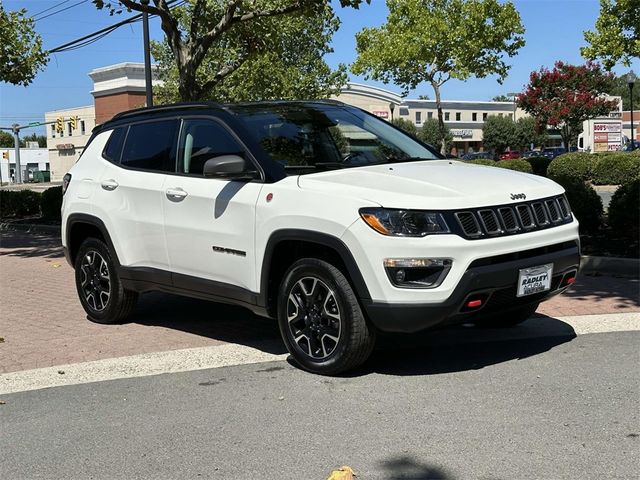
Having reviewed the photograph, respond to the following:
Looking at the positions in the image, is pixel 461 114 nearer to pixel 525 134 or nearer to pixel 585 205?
pixel 525 134

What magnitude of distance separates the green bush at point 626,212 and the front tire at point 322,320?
6.02 meters

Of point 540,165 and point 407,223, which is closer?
point 407,223

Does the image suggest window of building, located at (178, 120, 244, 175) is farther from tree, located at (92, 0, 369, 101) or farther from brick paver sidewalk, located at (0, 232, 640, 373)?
tree, located at (92, 0, 369, 101)

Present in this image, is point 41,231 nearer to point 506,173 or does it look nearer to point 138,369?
point 138,369

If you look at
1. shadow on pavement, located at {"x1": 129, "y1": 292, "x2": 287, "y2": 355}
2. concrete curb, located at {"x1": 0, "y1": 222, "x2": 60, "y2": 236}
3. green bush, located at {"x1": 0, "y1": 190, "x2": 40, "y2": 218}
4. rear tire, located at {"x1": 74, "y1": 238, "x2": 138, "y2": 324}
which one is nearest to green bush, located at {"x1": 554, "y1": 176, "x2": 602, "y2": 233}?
shadow on pavement, located at {"x1": 129, "y1": 292, "x2": 287, "y2": 355}

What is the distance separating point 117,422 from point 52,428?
0.39m

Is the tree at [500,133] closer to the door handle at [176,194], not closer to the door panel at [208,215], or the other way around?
the door panel at [208,215]

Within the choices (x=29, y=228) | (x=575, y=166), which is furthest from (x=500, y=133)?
(x=29, y=228)

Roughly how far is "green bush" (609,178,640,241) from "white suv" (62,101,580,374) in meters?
4.24

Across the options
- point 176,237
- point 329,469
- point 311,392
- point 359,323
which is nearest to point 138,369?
point 176,237

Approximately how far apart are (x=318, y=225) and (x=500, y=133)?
74.7m

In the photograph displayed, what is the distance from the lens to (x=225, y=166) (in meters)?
5.01

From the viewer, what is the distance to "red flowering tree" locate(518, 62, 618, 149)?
1991 inches

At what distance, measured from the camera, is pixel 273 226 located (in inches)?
193
